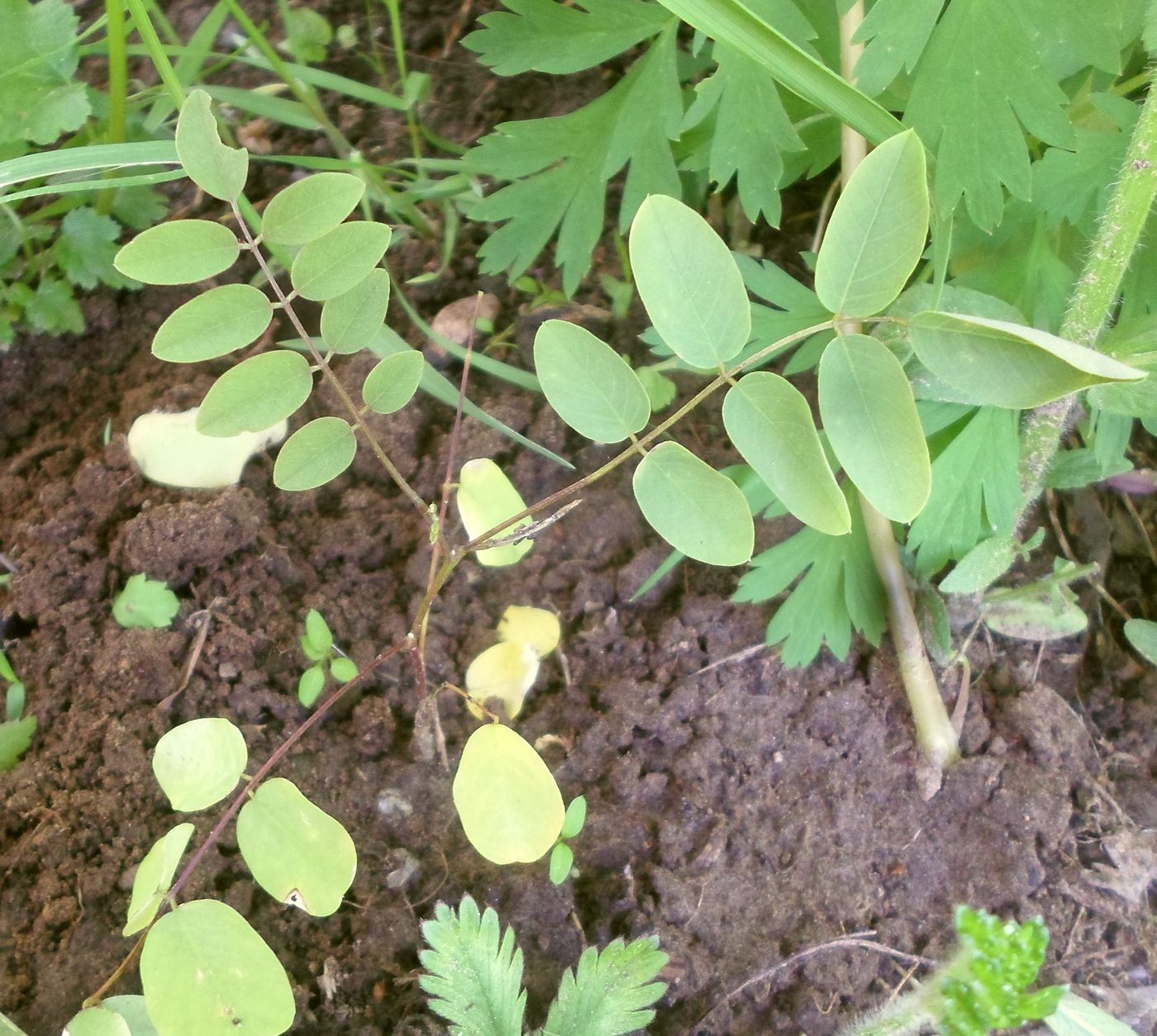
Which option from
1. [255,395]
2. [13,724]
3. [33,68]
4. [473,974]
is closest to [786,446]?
[255,395]

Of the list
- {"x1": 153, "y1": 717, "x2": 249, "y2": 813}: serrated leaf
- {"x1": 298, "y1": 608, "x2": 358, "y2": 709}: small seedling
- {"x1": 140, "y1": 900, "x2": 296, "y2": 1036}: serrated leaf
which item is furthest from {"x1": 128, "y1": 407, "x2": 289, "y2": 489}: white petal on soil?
{"x1": 140, "y1": 900, "x2": 296, "y2": 1036}: serrated leaf

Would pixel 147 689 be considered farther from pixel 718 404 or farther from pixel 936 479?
pixel 936 479

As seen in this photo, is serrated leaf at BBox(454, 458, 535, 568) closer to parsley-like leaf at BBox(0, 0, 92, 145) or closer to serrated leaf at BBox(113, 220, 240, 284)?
serrated leaf at BBox(113, 220, 240, 284)

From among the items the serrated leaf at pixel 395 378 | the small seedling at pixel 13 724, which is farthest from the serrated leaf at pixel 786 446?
the small seedling at pixel 13 724

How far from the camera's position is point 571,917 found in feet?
3.18

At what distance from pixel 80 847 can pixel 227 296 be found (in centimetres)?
61

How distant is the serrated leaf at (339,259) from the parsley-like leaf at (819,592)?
574 millimetres

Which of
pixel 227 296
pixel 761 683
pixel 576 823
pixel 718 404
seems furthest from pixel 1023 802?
pixel 227 296

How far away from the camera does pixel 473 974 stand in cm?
83

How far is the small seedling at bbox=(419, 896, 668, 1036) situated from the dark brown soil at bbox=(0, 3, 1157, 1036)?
4.1 inches

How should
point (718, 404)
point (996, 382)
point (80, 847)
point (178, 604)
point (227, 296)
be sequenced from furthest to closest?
point (718, 404) → point (178, 604) → point (80, 847) → point (227, 296) → point (996, 382)

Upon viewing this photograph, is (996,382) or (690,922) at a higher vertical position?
(996,382)

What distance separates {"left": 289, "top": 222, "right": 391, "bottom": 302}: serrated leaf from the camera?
0.76 metres

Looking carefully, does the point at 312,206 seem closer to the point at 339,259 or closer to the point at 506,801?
the point at 339,259
